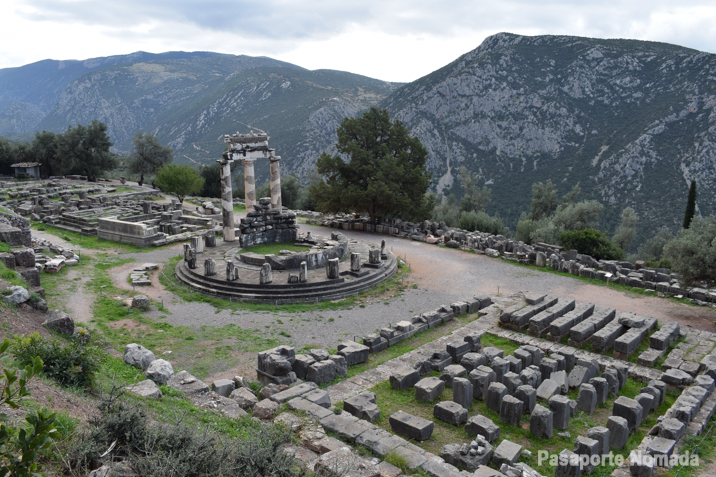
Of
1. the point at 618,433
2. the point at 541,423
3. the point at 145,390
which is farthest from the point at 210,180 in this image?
the point at 618,433

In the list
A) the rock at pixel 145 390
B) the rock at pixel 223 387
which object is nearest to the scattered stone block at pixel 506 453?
the rock at pixel 223 387

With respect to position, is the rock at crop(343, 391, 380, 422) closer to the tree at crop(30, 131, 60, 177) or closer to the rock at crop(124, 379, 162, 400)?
the rock at crop(124, 379, 162, 400)

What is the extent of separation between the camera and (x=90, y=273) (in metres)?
22.7

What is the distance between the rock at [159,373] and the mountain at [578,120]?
5433 centimetres

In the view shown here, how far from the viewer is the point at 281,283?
20.5 meters

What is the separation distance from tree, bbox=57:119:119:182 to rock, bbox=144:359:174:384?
49.0 meters

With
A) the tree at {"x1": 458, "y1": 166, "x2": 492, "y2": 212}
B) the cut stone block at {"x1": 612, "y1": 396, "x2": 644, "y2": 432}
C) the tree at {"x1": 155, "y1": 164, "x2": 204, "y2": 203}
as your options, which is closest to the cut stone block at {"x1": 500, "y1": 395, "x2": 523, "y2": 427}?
the cut stone block at {"x1": 612, "y1": 396, "x2": 644, "y2": 432}

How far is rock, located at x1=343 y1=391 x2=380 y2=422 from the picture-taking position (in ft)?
35.6

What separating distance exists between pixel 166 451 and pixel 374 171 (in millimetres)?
28744

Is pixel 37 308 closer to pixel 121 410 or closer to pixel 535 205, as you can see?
pixel 121 410

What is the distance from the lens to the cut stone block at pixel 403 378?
12607 millimetres

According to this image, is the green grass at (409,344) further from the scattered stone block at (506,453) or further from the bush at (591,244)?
the bush at (591,244)

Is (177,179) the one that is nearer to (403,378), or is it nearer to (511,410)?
(403,378)

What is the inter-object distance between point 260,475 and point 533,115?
79117 millimetres
